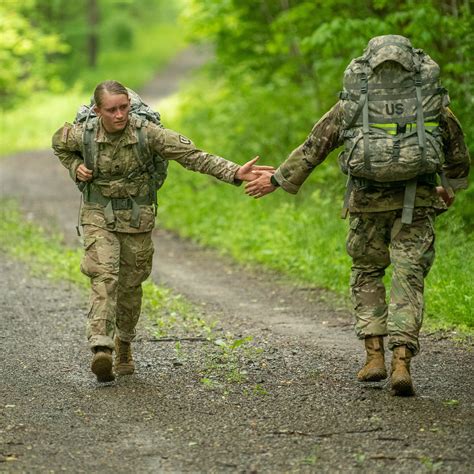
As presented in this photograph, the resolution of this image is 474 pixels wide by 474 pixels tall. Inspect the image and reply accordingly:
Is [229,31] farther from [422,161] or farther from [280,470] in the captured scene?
[280,470]

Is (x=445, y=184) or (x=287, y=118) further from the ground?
(x=287, y=118)

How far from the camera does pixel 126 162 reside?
255 inches

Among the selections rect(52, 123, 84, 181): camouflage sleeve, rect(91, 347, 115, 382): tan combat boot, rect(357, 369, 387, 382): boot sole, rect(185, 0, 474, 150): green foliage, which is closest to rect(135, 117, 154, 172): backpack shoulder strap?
rect(52, 123, 84, 181): camouflage sleeve

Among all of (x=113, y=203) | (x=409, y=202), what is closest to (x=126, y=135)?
(x=113, y=203)

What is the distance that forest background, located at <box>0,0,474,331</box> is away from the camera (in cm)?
1042

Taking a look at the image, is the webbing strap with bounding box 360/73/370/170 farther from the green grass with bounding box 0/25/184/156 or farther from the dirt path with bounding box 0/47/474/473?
the green grass with bounding box 0/25/184/156

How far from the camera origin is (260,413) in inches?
228

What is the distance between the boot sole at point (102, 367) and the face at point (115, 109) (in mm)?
1427

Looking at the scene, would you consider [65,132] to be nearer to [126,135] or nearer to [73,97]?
[126,135]

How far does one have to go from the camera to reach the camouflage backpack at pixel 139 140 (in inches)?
253

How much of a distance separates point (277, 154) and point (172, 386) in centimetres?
963

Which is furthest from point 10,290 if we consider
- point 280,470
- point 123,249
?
point 280,470

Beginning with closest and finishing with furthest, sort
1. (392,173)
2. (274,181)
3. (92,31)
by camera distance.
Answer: (392,173)
(274,181)
(92,31)

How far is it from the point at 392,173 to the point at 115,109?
1.75 m
